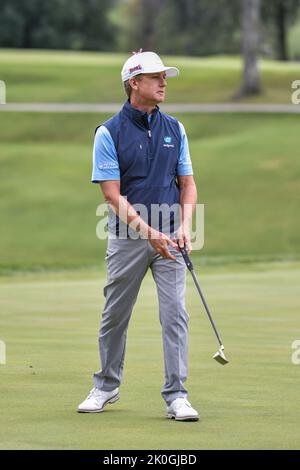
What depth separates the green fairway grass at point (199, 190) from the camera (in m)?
26.5

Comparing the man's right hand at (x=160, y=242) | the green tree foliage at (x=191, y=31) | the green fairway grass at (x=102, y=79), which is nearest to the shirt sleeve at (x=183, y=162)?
the man's right hand at (x=160, y=242)

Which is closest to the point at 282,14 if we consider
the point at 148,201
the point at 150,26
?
the point at 150,26

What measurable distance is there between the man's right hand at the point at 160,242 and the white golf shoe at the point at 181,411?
816 millimetres

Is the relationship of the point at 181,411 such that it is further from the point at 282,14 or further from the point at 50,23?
the point at 50,23

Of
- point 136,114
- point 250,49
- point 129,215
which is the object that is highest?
point 250,49

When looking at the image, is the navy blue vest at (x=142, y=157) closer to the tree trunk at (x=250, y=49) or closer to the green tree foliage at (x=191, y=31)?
the tree trunk at (x=250, y=49)

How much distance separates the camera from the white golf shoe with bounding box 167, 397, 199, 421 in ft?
23.7

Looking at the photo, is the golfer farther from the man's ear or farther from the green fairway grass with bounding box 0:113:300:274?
the green fairway grass with bounding box 0:113:300:274

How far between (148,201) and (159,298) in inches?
21.8

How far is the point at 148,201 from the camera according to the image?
297 inches

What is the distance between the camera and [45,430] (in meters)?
6.91
